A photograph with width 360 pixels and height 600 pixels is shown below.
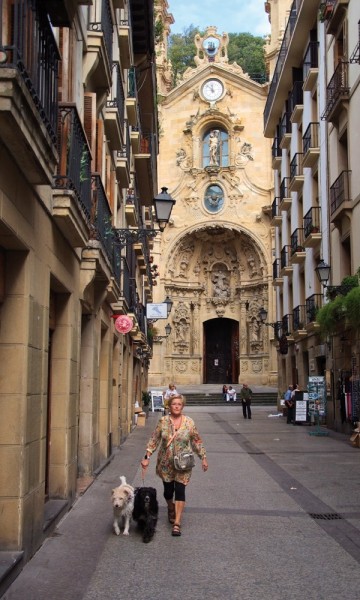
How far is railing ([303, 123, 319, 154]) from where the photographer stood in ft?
81.7

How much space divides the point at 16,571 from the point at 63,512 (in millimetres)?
2472

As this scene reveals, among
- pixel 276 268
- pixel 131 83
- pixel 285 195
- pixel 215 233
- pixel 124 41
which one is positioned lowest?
pixel 276 268

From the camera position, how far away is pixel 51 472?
824 centimetres

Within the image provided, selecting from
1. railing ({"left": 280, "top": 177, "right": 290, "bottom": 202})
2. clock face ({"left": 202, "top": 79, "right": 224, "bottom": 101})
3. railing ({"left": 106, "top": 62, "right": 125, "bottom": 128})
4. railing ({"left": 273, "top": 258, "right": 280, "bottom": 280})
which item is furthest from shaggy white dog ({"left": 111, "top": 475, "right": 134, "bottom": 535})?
clock face ({"left": 202, "top": 79, "right": 224, "bottom": 101})

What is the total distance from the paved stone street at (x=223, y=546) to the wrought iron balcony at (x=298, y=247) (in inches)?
605

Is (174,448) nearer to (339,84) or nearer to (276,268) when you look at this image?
(339,84)

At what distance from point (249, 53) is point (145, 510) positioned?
64.3 metres

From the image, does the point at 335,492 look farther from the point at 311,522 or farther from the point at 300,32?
the point at 300,32

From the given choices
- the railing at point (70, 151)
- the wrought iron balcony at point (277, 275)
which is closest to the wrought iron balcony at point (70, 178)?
the railing at point (70, 151)

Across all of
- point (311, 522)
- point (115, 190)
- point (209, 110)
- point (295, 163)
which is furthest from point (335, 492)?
point (209, 110)

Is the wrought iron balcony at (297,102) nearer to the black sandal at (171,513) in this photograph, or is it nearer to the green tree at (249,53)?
the black sandal at (171,513)

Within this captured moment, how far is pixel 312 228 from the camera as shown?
2462cm

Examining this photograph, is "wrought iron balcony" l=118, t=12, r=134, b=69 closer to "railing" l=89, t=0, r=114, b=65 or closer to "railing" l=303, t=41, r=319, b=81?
"railing" l=89, t=0, r=114, b=65

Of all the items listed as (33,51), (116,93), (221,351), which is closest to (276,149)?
(221,351)
